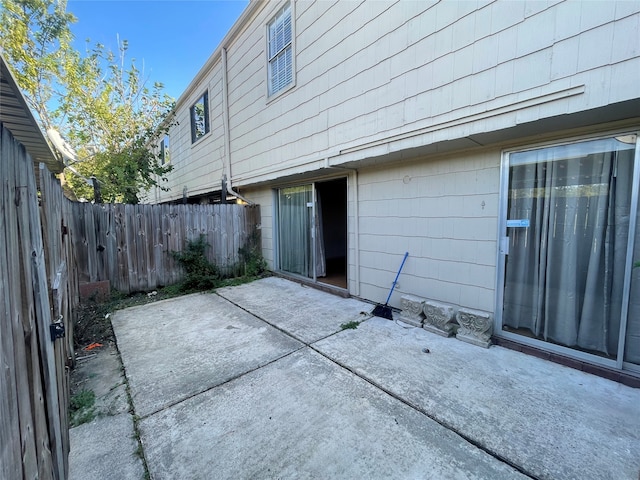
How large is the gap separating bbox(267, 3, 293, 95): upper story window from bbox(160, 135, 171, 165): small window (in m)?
8.58

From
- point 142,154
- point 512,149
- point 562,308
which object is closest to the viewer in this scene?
point 562,308

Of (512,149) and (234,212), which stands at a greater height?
(512,149)

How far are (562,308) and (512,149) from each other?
1.76 metres

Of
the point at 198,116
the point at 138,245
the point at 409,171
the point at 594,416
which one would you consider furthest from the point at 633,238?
the point at 198,116

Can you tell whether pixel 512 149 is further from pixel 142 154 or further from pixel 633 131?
pixel 142 154

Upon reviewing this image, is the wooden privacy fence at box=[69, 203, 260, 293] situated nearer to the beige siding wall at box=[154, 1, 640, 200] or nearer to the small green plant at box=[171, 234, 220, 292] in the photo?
the small green plant at box=[171, 234, 220, 292]

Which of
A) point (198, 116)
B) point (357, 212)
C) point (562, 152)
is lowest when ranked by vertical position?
point (357, 212)

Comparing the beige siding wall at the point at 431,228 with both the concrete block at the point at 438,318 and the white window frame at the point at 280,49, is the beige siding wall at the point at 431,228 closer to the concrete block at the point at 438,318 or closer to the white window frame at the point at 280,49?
the concrete block at the point at 438,318

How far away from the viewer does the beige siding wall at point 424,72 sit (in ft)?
7.72

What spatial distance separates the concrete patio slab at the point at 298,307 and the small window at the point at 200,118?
594 centimetres

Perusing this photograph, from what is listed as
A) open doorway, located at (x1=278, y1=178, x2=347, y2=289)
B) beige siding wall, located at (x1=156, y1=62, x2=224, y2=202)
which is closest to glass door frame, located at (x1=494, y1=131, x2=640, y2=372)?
open doorway, located at (x1=278, y1=178, x2=347, y2=289)

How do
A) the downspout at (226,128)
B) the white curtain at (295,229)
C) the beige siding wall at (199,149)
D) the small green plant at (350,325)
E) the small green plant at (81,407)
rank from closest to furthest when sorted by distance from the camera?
the small green plant at (81,407), the small green plant at (350,325), the white curtain at (295,229), the downspout at (226,128), the beige siding wall at (199,149)

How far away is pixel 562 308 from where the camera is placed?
2973mm

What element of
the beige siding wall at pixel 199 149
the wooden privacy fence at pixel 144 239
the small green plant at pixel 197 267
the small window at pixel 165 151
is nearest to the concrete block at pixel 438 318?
the small green plant at pixel 197 267
